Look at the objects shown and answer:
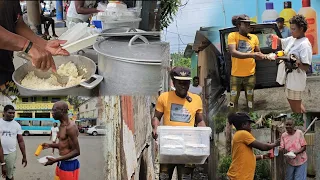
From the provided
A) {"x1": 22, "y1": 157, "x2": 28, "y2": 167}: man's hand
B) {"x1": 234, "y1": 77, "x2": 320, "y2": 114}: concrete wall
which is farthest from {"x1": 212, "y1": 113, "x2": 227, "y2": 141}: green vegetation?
{"x1": 22, "y1": 157, "x2": 28, "y2": 167}: man's hand

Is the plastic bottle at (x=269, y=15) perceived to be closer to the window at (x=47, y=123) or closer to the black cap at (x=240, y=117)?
the black cap at (x=240, y=117)

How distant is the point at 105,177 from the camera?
113 inches

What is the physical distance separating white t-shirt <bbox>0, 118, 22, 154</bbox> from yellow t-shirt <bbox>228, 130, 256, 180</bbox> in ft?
4.17

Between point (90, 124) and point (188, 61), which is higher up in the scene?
point (188, 61)

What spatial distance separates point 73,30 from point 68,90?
32cm

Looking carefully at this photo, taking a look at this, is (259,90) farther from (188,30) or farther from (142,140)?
(142,140)

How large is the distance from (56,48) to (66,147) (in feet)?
1.82

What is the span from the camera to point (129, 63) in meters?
2.60

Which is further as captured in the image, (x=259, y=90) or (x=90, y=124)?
(x=259, y=90)

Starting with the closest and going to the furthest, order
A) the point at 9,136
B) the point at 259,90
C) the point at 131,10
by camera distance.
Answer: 1. the point at 131,10
2. the point at 9,136
3. the point at 259,90

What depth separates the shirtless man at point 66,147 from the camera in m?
2.76

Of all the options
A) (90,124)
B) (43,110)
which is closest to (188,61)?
(90,124)

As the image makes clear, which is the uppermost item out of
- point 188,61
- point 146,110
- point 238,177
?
point 188,61

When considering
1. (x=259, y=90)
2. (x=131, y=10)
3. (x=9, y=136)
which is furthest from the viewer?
(x=259, y=90)
